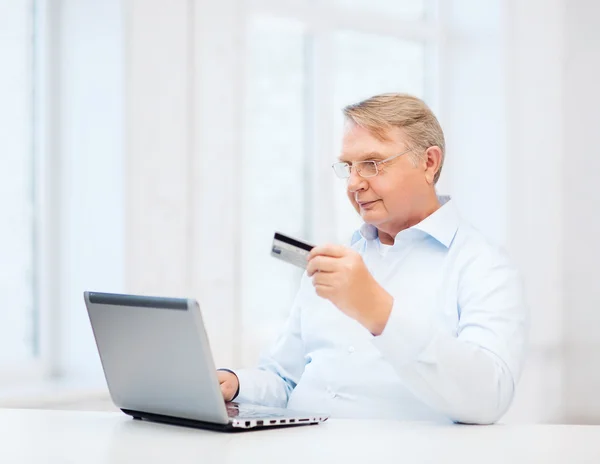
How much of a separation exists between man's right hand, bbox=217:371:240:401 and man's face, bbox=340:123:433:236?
0.48 m

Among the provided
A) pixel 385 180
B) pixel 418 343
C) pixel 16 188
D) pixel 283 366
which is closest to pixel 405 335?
pixel 418 343

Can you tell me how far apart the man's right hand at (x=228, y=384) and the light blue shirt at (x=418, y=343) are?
0.10ft

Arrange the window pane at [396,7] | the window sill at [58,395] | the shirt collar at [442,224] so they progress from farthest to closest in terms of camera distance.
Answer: the window pane at [396,7] → the window sill at [58,395] → the shirt collar at [442,224]

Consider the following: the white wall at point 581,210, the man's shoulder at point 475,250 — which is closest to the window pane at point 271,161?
the white wall at point 581,210

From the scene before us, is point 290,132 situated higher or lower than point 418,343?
higher

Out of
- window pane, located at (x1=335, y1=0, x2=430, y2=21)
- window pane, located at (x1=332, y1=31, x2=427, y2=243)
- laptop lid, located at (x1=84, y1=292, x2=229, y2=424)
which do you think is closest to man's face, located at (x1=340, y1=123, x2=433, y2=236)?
laptop lid, located at (x1=84, y1=292, x2=229, y2=424)

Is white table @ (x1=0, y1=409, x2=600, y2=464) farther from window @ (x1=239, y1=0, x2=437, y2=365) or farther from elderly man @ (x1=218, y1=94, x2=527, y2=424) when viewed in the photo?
window @ (x1=239, y1=0, x2=437, y2=365)

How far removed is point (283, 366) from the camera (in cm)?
222

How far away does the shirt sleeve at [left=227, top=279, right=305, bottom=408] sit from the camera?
2.09m

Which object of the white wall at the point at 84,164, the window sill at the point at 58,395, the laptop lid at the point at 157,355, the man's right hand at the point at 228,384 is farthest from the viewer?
the white wall at the point at 84,164

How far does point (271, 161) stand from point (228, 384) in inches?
81.0

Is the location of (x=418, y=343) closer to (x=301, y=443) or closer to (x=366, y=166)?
(x=301, y=443)

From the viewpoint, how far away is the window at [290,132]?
3816mm

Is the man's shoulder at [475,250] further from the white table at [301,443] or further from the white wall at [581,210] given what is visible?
the white wall at [581,210]
